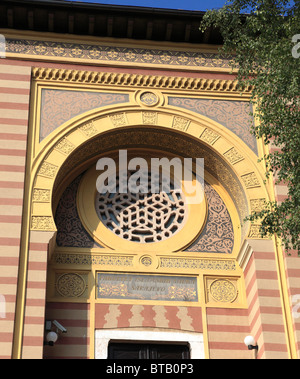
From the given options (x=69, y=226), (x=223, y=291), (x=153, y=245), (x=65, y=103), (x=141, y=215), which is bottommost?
(x=223, y=291)

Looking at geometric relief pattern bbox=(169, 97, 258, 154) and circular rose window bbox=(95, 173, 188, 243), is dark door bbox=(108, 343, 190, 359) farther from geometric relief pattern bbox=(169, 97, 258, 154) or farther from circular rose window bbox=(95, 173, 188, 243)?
geometric relief pattern bbox=(169, 97, 258, 154)

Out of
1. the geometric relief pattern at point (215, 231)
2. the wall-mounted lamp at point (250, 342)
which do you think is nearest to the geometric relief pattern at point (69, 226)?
the geometric relief pattern at point (215, 231)

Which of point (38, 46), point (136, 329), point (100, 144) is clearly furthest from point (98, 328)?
point (38, 46)

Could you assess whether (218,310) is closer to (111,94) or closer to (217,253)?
(217,253)

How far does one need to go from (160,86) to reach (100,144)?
1.70 m

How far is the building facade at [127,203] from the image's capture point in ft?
41.4

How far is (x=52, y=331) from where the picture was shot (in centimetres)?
1241

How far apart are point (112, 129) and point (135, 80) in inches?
47.9

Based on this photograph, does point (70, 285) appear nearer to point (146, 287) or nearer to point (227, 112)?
point (146, 287)

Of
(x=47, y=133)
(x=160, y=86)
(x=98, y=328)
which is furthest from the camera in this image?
(x=160, y=86)

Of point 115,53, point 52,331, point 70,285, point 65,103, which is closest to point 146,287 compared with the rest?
point 70,285

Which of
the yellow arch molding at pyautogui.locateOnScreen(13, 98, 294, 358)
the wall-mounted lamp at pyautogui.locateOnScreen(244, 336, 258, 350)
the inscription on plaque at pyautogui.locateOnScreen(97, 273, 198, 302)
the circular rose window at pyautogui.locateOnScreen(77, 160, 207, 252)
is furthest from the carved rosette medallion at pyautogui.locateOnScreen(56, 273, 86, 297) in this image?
the wall-mounted lamp at pyautogui.locateOnScreen(244, 336, 258, 350)

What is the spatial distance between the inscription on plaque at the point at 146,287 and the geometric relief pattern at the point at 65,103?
2.99m

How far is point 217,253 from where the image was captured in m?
14.0
